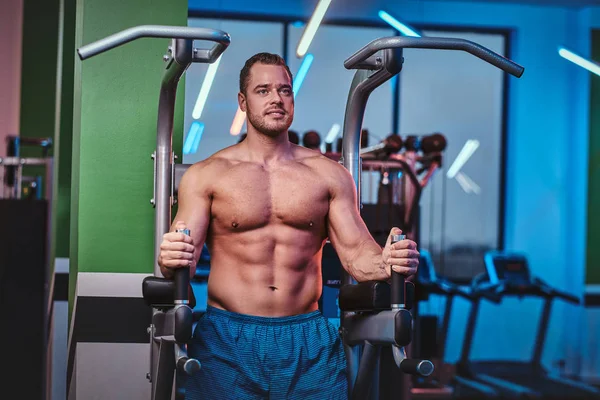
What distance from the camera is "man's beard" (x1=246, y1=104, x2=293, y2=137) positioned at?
105 inches

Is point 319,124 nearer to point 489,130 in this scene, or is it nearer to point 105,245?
point 489,130

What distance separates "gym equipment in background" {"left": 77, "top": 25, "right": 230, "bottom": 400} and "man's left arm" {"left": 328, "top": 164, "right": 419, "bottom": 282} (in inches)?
21.3

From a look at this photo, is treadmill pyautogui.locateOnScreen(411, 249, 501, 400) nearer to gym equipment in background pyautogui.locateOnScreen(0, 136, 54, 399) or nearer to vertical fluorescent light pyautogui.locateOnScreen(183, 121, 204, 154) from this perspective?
vertical fluorescent light pyautogui.locateOnScreen(183, 121, 204, 154)

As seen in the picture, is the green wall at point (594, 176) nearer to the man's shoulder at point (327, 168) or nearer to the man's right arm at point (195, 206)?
the man's shoulder at point (327, 168)

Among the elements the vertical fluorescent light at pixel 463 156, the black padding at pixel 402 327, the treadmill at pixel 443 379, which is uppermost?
the vertical fluorescent light at pixel 463 156

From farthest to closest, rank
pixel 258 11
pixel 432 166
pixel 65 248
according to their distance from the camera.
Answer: pixel 258 11 → pixel 432 166 → pixel 65 248

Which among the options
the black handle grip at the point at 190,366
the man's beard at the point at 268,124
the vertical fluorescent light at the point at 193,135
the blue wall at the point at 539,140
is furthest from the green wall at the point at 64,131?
the blue wall at the point at 539,140

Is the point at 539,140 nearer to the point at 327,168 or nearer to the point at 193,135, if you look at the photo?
the point at 193,135

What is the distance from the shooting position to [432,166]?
18.5 ft

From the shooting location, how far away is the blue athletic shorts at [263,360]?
8.31 feet

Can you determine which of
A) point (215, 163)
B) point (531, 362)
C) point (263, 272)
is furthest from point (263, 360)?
point (531, 362)

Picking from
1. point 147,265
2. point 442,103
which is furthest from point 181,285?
point 442,103

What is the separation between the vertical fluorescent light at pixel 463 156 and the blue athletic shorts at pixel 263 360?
5154 millimetres

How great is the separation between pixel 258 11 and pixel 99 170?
4.32m
